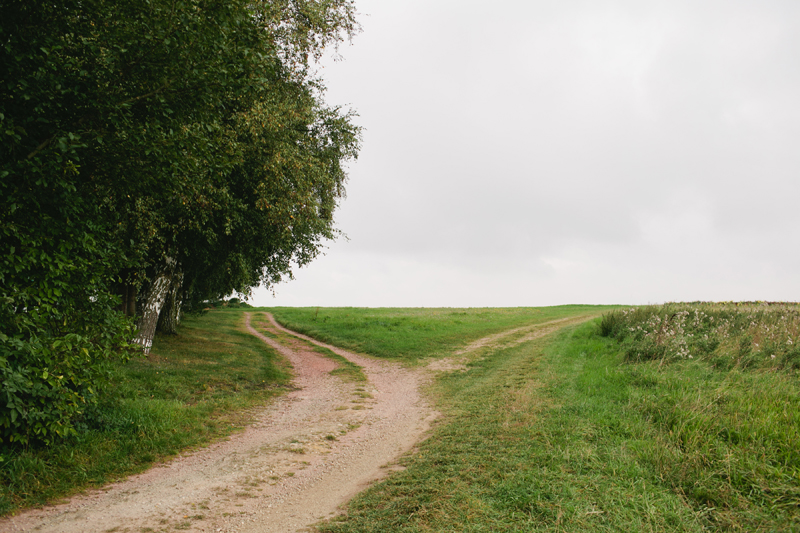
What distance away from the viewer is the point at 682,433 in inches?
245

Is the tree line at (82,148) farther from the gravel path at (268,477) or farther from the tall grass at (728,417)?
the tall grass at (728,417)

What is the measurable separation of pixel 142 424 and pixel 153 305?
8545mm

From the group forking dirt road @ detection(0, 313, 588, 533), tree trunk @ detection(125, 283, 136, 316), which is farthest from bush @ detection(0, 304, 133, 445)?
tree trunk @ detection(125, 283, 136, 316)

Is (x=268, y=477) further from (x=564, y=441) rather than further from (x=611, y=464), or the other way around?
(x=611, y=464)

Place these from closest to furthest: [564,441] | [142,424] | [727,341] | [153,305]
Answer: [564,441]
[142,424]
[727,341]
[153,305]

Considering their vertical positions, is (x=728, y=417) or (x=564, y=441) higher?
(x=728, y=417)

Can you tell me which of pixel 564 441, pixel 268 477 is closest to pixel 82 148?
pixel 268 477

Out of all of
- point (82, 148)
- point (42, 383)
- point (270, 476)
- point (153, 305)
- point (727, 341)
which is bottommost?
point (270, 476)

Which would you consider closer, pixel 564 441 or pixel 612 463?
pixel 612 463

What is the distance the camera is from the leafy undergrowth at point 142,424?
5.59 m

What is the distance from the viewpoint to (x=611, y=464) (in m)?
5.40

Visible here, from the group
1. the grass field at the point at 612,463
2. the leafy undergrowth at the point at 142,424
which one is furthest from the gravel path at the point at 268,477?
the grass field at the point at 612,463

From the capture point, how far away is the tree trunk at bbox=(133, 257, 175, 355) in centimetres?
1433

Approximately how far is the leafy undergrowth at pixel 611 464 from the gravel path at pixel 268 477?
638 millimetres
